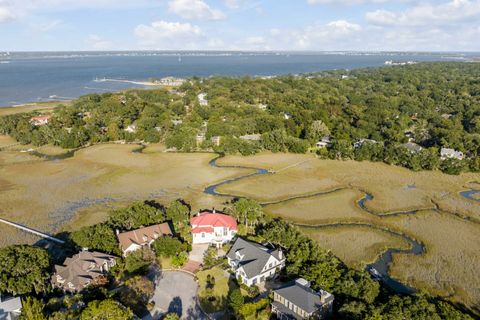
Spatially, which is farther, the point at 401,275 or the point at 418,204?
the point at 418,204

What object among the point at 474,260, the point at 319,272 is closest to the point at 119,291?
the point at 319,272

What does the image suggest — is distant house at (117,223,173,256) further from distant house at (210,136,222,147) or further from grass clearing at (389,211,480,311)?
distant house at (210,136,222,147)

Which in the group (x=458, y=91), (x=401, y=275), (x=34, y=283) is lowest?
(x=401, y=275)

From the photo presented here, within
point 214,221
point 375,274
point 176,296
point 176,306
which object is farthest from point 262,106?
point 176,306

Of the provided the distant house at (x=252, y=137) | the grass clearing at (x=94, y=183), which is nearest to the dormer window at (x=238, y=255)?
the grass clearing at (x=94, y=183)

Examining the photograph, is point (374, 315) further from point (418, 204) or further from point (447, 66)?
point (447, 66)

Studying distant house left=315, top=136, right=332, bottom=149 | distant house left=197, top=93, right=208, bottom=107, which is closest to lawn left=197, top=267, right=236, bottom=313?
distant house left=315, top=136, right=332, bottom=149
